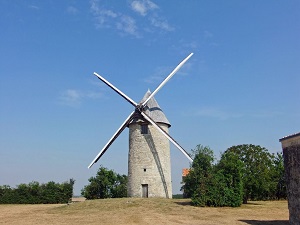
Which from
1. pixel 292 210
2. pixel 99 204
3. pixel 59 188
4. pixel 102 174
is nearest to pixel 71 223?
pixel 99 204

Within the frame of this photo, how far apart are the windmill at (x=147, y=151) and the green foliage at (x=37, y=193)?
31.6ft

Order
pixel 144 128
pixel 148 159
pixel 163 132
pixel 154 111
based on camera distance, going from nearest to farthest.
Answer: pixel 163 132 → pixel 148 159 → pixel 144 128 → pixel 154 111

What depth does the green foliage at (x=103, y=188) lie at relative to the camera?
38656 mm

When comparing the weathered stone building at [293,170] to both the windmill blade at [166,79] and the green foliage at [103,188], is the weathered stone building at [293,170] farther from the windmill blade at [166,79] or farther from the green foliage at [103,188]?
the green foliage at [103,188]

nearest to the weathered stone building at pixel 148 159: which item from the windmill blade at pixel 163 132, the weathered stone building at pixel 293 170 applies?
the windmill blade at pixel 163 132

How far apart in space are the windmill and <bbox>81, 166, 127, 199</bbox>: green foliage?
584 cm

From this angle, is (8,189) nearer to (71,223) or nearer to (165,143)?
(165,143)

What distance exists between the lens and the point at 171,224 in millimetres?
16141

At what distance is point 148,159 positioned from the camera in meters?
31.4

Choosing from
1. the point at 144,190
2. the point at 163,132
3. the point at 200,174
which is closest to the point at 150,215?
the point at 200,174

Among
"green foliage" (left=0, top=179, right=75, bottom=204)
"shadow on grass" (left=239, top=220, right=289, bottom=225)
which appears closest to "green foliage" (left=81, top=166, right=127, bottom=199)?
"green foliage" (left=0, top=179, right=75, bottom=204)

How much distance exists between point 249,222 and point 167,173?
53.0 ft

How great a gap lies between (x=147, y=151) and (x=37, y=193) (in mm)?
18041

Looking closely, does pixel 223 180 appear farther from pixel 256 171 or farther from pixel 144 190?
pixel 144 190
